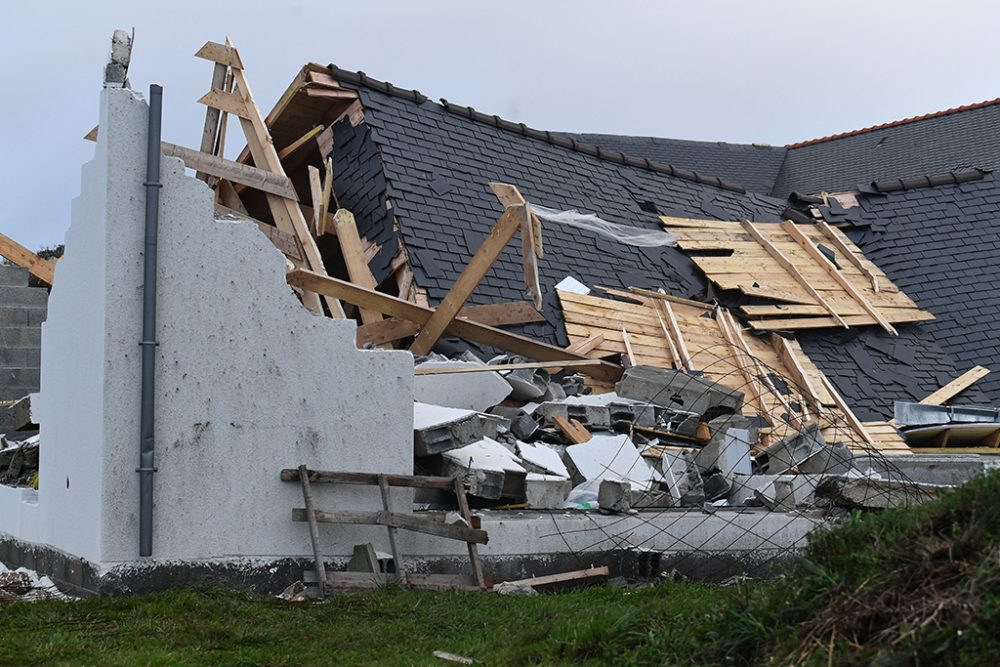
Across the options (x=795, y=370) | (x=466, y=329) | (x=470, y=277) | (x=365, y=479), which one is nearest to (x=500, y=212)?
(x=466, y=329)

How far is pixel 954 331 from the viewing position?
1712 cm

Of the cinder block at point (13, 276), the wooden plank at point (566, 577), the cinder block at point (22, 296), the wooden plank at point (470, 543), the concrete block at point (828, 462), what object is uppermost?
the cinder block at point (13, 276)

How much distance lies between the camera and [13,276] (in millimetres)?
13656

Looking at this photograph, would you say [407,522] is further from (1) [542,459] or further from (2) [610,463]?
(2) [610,463]

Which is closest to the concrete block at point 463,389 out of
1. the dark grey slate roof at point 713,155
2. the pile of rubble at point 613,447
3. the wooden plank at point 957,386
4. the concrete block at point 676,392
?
the pile of rubble at point 613,447

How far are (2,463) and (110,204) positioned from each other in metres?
4.35

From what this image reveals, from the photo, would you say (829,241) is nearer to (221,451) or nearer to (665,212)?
(665,212)

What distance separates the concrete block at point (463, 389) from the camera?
1073 cm

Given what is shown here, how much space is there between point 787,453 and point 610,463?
1916 millimetres

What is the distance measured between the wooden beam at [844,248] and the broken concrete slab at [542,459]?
9.02 m

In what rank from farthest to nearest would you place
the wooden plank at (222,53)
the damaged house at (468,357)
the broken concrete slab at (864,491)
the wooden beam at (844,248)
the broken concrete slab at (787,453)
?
the wooden beam at (844,248), the wooden plank at (222,53), the broken concrete slab at (787,453), the broken concrete slab at (864,491), the damaged house at (468,357)

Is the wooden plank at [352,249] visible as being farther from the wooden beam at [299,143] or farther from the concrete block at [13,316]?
the concrete block at [13,316]

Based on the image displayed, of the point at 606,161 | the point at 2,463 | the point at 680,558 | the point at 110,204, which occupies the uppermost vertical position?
the point at 606,161

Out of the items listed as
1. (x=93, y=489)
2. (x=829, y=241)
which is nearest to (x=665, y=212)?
(x=829, y=241)
